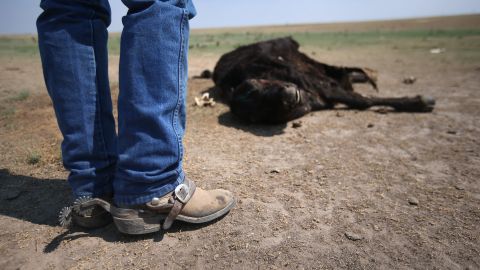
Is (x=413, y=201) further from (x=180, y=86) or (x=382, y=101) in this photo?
(x=382, y=101)

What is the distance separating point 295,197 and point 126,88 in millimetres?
1292

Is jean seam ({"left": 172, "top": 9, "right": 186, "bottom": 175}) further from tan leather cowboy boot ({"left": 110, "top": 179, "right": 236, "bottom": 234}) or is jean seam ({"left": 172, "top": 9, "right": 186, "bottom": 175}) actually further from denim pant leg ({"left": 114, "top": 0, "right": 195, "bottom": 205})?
tan leather cowboy boot ({"left": 110, "top": 179, "right": 236, "bottom": 234})

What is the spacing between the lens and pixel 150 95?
1.43 meters

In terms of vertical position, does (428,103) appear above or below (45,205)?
above

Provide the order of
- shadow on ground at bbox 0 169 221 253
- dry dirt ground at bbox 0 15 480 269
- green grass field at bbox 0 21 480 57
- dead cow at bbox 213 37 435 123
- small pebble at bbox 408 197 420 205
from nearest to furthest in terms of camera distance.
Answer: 1. dry dirt ground at bbox 0 15 480 269
2. shadow on ground at bbox 0 169 221 253
3. small pebble at bbox 408 197 420 205
4. dead cow at bbox 213 37 435 123
5. green grass field at bbox 0 21 480 57

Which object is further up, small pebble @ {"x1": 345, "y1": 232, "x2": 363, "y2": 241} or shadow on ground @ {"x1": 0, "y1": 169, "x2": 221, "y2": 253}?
shadow on ground @ {"x1": 0, "y1": 169, "x2": 221, "y2": 253}

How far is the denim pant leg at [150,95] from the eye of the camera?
4.57ft

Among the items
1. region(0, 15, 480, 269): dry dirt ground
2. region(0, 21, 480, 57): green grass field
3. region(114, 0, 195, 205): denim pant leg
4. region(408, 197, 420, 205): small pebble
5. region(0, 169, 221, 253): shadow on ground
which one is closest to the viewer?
region(114, 0, 195, 205): denim pant leg

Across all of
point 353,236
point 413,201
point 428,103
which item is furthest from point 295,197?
point 428,103

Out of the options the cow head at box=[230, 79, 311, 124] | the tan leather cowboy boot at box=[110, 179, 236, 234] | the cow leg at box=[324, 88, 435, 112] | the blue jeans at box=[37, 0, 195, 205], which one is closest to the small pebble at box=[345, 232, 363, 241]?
the tan leather cowboy boot at box=[110, 179, 236, 234]

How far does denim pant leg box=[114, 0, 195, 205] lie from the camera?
54.9 inches

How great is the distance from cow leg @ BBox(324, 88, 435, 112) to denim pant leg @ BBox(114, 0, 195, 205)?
122 inches

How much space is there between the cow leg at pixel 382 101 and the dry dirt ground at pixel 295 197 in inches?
7.0

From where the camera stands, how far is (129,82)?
142cm
